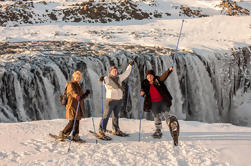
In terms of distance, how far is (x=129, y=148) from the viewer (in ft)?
19.0

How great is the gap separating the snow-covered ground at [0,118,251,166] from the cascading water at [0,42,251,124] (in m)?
2.55

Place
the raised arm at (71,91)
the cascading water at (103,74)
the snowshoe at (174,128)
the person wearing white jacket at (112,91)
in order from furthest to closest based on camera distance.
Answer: the cascading water at (103,74), the person wearing white jacket at (112,91), the snowshoe at (174,128), the raised arm at (71,91)

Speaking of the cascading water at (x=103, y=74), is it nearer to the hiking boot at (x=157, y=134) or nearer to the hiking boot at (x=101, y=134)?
the hiking boot at (x=157, y=134)

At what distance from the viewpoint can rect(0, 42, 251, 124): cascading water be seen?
32.5 feet

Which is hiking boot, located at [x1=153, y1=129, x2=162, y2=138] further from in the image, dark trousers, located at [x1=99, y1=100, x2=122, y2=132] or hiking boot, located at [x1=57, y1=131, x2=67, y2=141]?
hiking boot, located at [x1=57, y1=131, x2=67, y2=141]

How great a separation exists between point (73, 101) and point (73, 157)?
45.4 inches

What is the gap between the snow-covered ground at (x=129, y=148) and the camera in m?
5.19

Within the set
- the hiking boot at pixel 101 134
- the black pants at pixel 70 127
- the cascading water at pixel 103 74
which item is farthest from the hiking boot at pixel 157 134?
the cascading water at pixel 103 74

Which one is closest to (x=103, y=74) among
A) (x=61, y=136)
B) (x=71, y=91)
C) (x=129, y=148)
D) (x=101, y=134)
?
(x=101, y=134)

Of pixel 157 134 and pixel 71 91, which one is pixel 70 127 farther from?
pixel 157 134

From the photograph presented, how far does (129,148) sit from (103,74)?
239 inches

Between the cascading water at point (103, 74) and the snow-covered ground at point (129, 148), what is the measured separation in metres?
2.55

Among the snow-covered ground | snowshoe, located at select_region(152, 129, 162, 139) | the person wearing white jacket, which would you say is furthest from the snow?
the person wearing white jacket

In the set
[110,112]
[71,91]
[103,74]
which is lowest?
[103,74]
